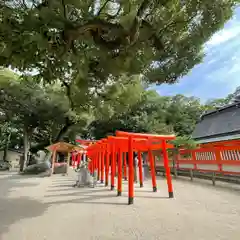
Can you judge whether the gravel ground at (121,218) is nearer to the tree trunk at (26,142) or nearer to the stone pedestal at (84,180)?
the stone pedestal at (84,180)

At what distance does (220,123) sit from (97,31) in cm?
886

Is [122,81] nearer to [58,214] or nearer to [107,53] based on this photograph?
[107,53]

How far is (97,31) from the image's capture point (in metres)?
2.92

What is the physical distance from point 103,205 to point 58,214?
1.11m

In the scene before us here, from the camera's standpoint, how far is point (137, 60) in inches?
144

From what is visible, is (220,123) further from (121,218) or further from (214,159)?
(121,218)

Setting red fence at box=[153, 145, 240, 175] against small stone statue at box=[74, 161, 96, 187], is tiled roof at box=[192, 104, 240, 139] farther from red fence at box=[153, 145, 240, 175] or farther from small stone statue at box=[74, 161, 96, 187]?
small stone statue at box=[74, 161, 96, 187]

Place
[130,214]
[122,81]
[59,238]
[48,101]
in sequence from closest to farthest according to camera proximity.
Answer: [59,238] < [130,214] < [122,81] < [48,101]

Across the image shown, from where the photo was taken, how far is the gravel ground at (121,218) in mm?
2787

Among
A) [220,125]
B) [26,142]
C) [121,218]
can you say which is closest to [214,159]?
[220,125]

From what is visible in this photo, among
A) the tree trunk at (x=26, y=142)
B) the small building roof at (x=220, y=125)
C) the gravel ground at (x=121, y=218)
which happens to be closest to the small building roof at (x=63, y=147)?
the tree trunk at (x=26, y=142)

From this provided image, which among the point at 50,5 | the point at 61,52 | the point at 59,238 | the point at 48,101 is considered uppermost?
the point at 48,101

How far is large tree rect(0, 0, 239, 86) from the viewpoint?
2.77 metres

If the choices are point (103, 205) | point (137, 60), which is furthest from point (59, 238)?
point (137, 60)
